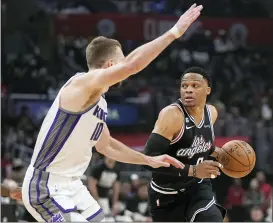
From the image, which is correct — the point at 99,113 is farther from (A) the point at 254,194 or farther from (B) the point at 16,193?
(A) the point at 254,194

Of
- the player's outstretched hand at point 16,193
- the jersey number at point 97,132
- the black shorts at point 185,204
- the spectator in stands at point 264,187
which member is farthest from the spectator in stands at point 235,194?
the jersey number at point 97,132

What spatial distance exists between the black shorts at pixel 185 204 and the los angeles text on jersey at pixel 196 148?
1.09 feet

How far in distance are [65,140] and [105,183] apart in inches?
296

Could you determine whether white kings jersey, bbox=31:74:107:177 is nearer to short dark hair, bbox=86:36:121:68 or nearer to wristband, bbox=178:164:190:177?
short dark hair, bbox=86:36:121:68

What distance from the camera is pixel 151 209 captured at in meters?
6.88

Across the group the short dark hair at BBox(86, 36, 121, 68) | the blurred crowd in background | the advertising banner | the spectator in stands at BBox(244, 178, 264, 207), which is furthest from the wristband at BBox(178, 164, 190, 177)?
the advertising banner

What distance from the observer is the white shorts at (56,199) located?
484 centimetres

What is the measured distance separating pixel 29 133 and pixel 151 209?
1033 cm

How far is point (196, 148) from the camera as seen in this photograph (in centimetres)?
660

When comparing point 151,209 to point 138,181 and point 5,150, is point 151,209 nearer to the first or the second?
point 138,181

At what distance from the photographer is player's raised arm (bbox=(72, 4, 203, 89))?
4582 millimetres

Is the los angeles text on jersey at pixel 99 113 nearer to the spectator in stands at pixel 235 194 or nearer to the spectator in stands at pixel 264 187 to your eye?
the spectator in stands at pixel 264 187

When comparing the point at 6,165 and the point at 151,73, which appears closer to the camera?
the point at 6,165

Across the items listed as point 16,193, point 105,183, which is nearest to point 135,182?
point 105,183
